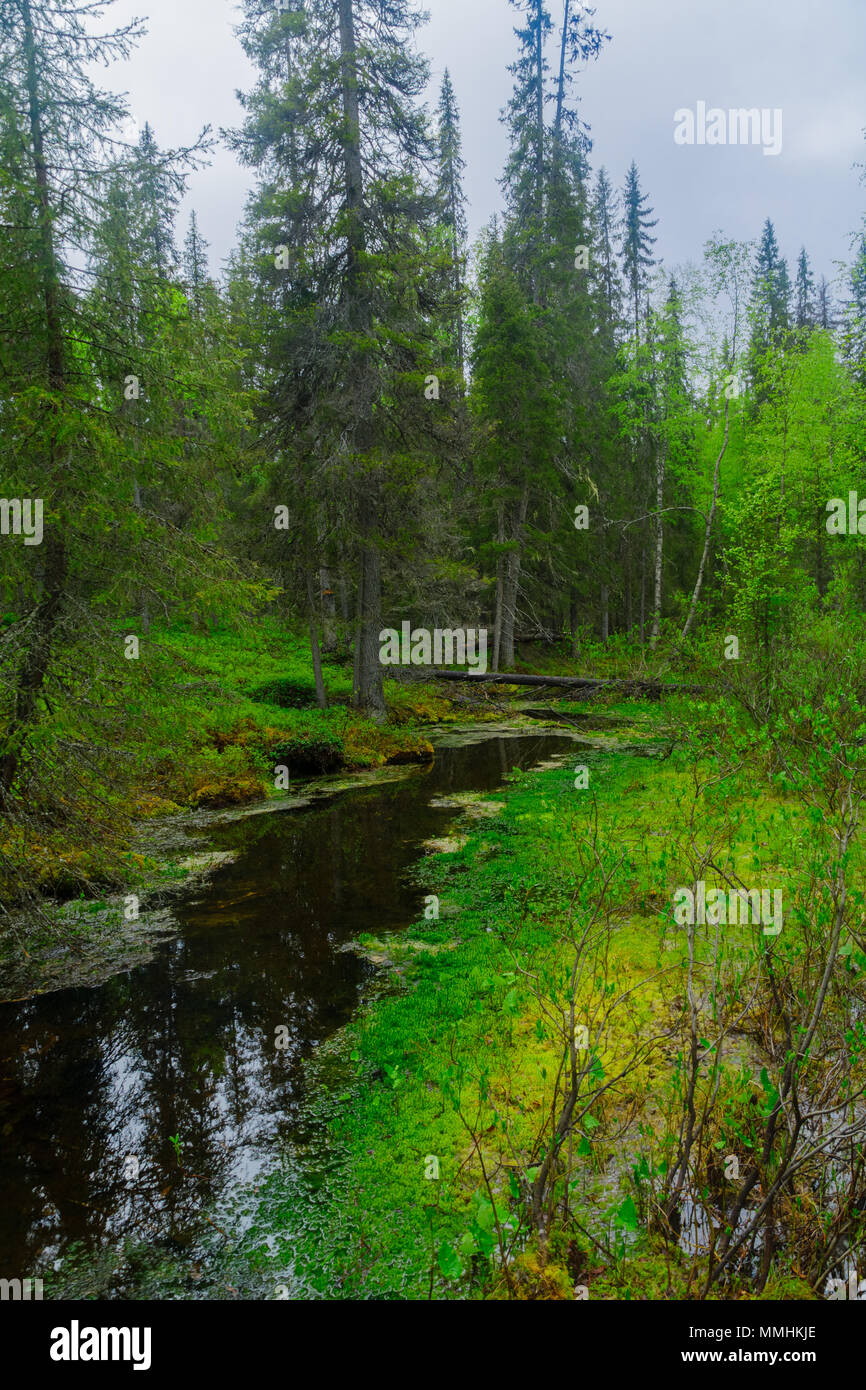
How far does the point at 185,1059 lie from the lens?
5.93 metres

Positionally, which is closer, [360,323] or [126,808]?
[126,808]

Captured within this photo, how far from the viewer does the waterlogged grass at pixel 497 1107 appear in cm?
352

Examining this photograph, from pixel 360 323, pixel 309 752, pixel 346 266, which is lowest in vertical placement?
pixel 309 752

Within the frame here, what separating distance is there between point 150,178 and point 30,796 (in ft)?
21.0

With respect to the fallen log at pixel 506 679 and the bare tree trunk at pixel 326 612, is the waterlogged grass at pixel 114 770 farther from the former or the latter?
the fallen log at pixel 506 679

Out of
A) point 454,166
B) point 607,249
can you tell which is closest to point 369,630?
point 454,166

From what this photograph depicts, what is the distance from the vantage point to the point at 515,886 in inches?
366

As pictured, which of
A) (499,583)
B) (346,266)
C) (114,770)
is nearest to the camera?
(114,770)

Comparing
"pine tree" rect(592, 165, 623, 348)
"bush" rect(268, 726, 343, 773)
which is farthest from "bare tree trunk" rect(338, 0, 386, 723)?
"pine tree" rect(592, 165, 623, 348)

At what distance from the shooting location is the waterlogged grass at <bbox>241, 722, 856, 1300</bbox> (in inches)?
139

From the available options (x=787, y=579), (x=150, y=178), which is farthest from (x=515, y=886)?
(x=787, y=579)

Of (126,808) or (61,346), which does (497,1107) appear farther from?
(61,346)

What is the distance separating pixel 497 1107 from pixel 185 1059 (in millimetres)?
2684

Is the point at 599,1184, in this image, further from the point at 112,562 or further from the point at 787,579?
the point at 787,579
